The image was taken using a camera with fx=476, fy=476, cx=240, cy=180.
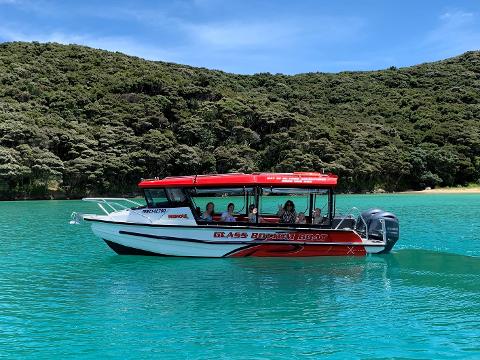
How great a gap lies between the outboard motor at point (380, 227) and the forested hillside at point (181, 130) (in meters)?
50.0

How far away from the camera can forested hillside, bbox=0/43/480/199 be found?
211ft

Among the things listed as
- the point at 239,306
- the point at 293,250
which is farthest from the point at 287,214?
the point at 239,306

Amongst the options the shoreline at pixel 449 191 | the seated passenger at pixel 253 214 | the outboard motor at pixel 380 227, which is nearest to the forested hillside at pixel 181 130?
the shoreline at pixel 449 191

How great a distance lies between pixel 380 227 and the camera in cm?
1816

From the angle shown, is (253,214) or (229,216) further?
(229,216)

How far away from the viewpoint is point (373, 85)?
12594cm

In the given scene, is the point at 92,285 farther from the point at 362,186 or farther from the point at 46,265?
the point at 362,186

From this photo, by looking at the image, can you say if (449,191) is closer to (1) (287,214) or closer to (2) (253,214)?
(1) (287,214)

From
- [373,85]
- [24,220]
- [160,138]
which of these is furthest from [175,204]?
[373,85]

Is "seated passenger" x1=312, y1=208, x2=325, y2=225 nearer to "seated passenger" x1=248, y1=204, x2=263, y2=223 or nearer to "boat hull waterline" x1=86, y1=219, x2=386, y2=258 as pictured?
"boat hull waterline" x1=86, y1=219, x2=386, y2=258

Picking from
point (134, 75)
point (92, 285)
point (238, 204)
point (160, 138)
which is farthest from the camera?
point (134, 75)

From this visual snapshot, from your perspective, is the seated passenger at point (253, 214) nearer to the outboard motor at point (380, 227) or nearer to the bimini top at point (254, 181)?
the bimini top at point (254, 181)

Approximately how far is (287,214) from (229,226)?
2284 mm

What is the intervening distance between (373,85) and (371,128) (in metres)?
39.4
